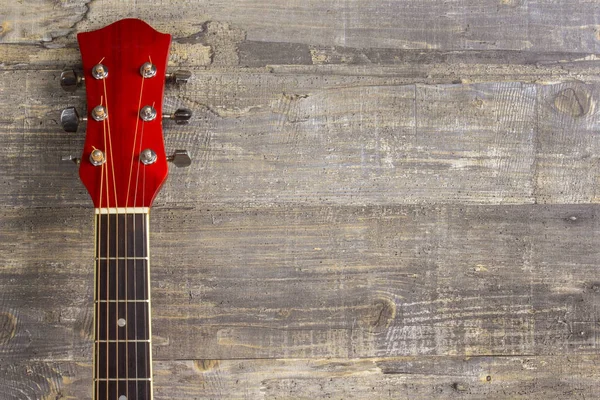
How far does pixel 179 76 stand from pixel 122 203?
0.26m

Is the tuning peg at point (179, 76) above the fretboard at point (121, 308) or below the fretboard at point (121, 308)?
above

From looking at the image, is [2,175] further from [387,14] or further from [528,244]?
[528,244]

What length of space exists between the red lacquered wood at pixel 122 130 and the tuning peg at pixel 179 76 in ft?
0.12

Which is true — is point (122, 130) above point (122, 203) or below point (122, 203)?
above

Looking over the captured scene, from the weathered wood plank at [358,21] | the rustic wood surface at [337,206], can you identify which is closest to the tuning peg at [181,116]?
the rustic wood surface at [337,206]

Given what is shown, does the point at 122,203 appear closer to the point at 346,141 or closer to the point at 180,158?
the point at 180,158

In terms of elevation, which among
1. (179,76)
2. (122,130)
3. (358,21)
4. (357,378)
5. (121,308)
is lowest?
(357,378)

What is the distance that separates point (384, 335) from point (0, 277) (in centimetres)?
79

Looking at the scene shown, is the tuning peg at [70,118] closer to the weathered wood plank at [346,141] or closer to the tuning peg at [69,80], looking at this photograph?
the tuning peg at [69,80]

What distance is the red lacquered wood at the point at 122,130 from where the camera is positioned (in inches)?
43.1

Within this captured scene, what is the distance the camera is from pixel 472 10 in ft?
4.25

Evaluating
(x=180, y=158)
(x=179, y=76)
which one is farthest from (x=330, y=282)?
(x=179, y=76)

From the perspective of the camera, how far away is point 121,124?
110 centimetres

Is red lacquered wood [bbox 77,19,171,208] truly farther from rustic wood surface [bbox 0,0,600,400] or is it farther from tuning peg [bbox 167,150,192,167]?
rustic wood surface [bbox 0,0,600,400]
